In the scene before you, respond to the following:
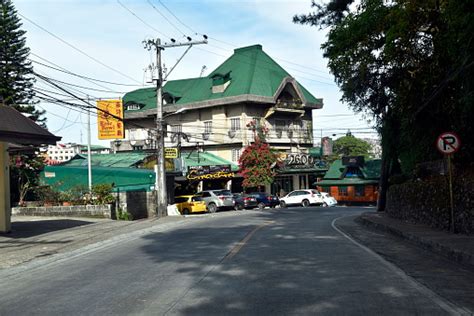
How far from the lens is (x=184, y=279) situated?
31.0 feet

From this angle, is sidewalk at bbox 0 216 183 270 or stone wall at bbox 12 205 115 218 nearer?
sidewalk at bbox 0 216 183 270

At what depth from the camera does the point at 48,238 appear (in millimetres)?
17984

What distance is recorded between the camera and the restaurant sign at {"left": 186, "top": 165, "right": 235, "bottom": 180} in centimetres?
4692

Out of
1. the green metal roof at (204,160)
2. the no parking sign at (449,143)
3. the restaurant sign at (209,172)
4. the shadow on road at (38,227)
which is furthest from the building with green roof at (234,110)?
the no parking sign at (449,143)

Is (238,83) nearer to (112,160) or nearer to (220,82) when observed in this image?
(220,82)

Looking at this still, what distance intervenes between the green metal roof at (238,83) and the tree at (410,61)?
104 ft

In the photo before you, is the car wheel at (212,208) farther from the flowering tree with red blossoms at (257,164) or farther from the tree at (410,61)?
the tree at (410,61)

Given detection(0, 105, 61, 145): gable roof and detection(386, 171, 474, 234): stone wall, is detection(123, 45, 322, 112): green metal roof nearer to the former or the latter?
detection(386, 171, 474, 234): stone wall

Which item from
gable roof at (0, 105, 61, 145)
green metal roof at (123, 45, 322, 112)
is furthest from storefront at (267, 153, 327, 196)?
gable roof at (0, 105, 61, 145)

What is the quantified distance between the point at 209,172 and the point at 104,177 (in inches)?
411

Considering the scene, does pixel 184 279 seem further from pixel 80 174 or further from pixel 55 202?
pixel 80 174

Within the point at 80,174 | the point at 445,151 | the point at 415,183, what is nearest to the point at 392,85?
the point at 415,183

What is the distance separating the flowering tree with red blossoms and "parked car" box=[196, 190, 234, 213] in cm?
868

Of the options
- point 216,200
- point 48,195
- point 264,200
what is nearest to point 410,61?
point 48,195
